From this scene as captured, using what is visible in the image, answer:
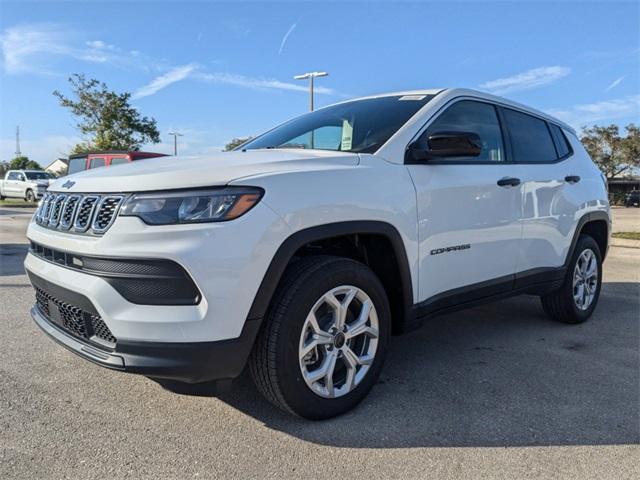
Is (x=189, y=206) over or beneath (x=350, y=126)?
beneath

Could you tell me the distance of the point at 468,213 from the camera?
3283mm

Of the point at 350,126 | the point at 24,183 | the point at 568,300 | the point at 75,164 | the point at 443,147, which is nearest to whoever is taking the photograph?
the point at 443,147

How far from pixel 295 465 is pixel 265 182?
4.09 ft

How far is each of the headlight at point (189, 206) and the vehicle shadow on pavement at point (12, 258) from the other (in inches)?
202

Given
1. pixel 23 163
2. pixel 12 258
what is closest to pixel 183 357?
pixel 12 258

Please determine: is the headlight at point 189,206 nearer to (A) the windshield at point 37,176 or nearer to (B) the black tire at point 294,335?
(B) the black tire at point 294,335

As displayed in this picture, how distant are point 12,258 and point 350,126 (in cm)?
651

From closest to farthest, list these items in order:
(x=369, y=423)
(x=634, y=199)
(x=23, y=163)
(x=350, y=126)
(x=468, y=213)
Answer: (x=369, y=423) < (x=468, y=213) < (x=350, y=126) < (x=634, y=199) < (x=23, y=163)

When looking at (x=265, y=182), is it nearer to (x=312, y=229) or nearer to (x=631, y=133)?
(x=312, y=229)

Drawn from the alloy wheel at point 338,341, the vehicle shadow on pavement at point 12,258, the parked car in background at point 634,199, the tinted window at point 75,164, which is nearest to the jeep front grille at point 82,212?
the alloy wheel at point 338,341

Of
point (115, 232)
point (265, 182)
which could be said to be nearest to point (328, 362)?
point (265, 182)

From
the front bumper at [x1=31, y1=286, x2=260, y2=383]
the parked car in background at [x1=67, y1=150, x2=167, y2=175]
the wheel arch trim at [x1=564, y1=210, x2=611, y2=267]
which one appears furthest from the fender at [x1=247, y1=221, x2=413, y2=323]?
the parked car in background at [x1=67, y1=150, x2=167, y2=175]

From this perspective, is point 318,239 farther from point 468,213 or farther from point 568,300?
point 568,300

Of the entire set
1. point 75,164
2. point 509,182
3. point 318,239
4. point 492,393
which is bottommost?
point 492,393
